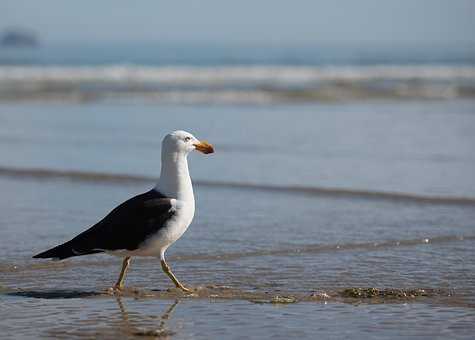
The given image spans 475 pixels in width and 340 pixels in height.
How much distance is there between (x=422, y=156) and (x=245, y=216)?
479 cm

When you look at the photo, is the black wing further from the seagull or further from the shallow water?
the shallow water

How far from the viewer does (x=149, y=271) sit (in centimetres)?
735

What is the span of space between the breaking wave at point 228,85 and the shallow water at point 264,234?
845 centimetres

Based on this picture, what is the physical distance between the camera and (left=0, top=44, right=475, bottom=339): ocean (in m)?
5.94

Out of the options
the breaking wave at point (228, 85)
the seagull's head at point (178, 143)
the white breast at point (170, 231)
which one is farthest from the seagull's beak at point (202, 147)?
the breaking wave at point (228, 85)

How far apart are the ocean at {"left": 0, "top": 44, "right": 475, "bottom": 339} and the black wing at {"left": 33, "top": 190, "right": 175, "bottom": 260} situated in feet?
0.99

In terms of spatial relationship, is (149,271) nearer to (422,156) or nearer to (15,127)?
(422,156)

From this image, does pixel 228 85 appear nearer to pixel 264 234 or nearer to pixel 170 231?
pixel 264 234

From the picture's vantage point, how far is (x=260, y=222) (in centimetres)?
922

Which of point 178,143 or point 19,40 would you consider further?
point 19,40

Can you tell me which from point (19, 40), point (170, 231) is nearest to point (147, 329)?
point (170, 231)

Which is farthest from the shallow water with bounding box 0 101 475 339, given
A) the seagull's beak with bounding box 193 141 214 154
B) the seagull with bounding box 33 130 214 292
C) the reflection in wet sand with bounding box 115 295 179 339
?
the seagull's beak with bounding box 193 141 214 154

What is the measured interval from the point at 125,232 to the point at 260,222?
9.56ft

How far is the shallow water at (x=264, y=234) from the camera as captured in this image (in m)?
5.90
